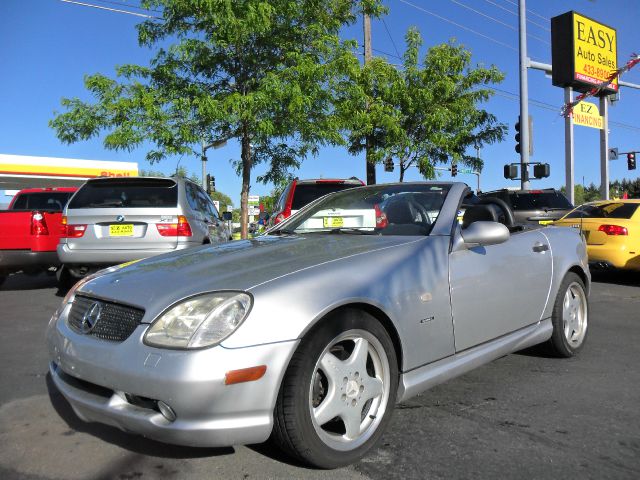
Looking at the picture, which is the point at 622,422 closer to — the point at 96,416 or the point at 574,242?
the point at 574,242

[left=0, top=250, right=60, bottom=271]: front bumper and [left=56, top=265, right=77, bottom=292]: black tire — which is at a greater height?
[left=0, top=250, right=60, bottom=271]: front bumper

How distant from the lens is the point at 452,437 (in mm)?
2873

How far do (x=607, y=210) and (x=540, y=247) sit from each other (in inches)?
237

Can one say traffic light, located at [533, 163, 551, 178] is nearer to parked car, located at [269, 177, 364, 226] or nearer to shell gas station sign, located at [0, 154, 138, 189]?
parked car, located at [269, 177, 364, 226]

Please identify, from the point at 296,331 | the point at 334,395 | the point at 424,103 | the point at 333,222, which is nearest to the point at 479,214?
the point at 333,222

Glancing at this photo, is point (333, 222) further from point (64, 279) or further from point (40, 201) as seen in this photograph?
point (40, 201)

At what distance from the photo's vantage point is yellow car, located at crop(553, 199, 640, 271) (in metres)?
8.37

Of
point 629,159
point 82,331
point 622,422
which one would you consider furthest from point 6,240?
point 629,159

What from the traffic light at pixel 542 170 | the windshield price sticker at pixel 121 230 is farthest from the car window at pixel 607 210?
the windshield price sticker at pixel 121 230

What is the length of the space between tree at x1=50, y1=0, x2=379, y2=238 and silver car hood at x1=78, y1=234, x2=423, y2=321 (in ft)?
23.8

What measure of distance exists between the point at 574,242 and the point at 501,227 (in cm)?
162

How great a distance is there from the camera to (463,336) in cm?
313

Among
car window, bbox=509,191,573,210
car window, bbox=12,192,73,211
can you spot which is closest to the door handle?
car window, bbox=509,191,573,210

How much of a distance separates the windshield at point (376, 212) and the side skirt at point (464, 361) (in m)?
0.79
